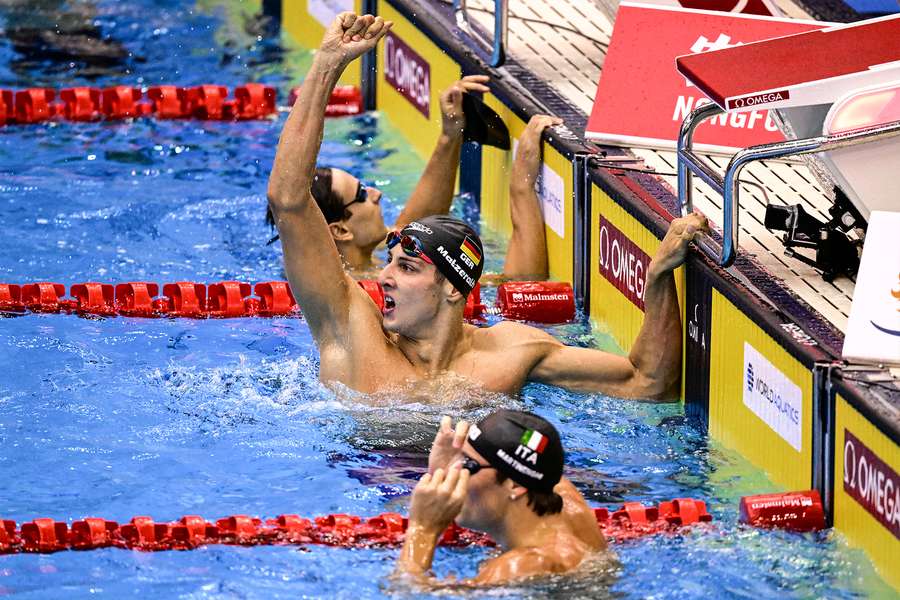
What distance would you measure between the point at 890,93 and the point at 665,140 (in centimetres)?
147

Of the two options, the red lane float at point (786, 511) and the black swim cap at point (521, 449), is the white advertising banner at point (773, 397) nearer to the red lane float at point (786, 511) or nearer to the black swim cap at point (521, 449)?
the red lane float at point (786, 511)

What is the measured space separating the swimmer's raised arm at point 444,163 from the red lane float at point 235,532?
7.39 feet

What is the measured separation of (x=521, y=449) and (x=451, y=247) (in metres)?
1.25

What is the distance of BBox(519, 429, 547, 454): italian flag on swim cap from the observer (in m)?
3.95

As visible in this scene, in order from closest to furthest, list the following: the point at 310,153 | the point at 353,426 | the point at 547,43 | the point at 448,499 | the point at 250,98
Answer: the point at 448,499
the point at 310,153
the point at 353,426
the point at 547,43
the point at 250,98

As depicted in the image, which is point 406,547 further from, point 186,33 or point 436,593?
point 186,33

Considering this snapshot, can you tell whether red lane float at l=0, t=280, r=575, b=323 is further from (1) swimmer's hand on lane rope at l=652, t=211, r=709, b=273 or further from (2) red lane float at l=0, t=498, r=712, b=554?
(2) red lane float at l=0, t=498, r=712, b=554

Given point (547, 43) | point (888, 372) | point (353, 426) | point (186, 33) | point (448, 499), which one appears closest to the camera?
point (448, 499)

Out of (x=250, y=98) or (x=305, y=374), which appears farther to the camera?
(x=250, y=98)

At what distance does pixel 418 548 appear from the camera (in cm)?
402

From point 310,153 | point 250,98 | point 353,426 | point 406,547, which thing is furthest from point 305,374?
point 250,98

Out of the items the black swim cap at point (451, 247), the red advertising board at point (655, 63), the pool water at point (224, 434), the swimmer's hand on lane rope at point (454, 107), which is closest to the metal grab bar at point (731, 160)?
the pool water at point (224, 434)

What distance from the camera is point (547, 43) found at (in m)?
7.82

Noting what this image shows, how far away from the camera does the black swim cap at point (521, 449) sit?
13.0 feet
